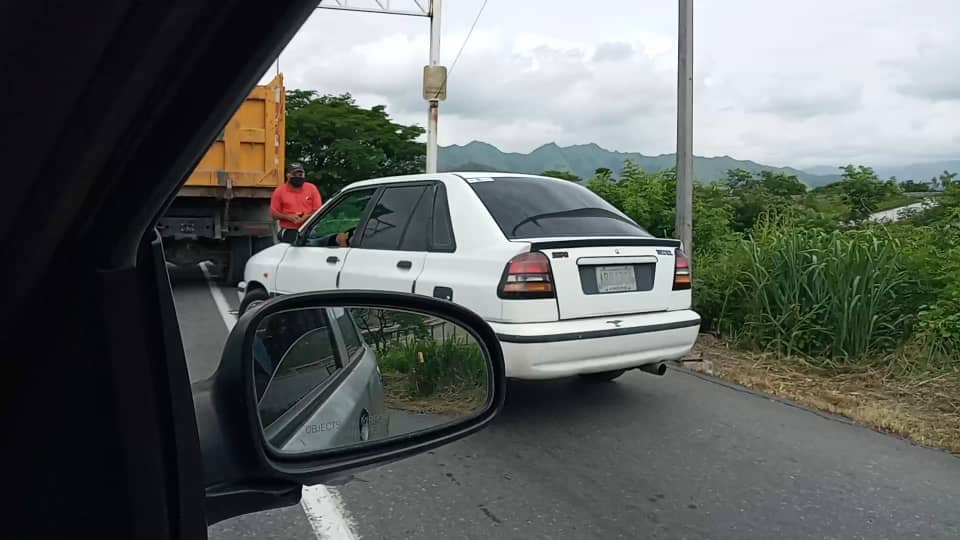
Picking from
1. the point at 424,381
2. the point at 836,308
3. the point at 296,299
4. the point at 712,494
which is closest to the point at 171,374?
the point at 296,299

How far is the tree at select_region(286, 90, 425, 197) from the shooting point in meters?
24.4

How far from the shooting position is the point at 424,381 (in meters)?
2.75

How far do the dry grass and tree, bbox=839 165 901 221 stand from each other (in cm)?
509

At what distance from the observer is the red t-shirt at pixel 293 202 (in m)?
9.71

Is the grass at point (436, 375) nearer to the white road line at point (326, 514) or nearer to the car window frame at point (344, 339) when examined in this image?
the car window frame at point (344, 339)

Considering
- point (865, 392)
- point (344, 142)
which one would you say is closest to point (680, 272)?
point (865, 392)

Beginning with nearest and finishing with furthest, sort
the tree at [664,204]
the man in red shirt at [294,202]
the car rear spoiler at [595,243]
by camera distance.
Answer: the car rear spoiler at [595,243] → the man in red shirt at [294,202] → the tree at [664,204]

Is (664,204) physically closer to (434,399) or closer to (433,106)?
(433,106)

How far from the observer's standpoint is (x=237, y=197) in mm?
11992

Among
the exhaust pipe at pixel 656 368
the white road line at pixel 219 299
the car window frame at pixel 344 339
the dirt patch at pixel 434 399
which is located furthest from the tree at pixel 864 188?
the car window frame at pixel 344 339

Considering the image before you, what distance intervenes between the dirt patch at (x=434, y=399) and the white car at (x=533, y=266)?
1.89 m

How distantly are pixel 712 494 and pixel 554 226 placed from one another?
1.92 m

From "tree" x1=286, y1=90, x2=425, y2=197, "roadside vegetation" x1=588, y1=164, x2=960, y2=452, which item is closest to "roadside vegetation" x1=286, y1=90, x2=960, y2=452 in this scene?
"roadside vegetation" x1=588, y1=164, x2=960, y2=452

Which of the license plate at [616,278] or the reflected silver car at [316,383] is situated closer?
the reflected silver car at [316,383]
